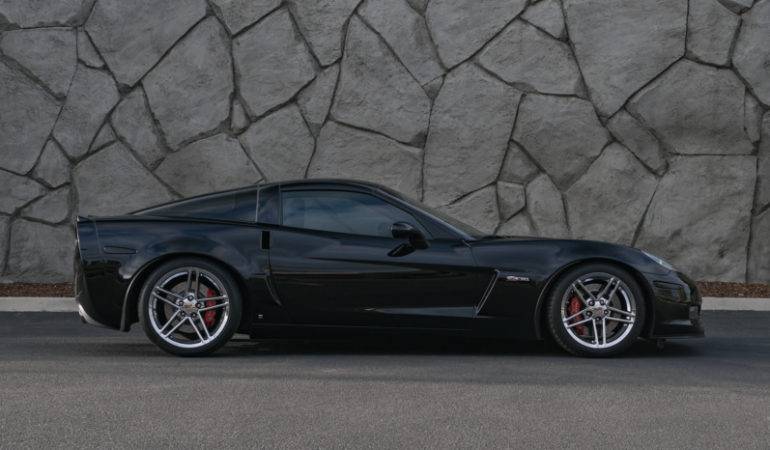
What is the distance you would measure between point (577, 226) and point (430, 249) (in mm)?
5797

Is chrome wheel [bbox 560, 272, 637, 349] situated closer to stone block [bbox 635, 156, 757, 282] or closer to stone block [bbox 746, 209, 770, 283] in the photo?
stone block [bbox 635, 156, 757, 282]

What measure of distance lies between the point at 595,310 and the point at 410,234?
1319 millimetres

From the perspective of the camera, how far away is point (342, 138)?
11.0 meters

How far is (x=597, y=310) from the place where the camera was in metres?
5.44

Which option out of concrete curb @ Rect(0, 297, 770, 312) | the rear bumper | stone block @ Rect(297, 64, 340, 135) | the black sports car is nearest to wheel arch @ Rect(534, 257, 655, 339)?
the black sports car

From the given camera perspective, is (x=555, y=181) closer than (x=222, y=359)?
No

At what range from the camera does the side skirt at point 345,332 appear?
17.9 ft

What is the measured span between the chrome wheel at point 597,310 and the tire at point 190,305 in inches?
86.6

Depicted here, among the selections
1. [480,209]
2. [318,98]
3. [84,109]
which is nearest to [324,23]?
[318,98]

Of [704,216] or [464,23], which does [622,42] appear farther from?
[704,216]

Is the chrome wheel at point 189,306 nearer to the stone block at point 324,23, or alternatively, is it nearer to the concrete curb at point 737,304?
the concrete curb at point 737,304

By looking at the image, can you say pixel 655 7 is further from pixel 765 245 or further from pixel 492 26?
pixel 765 245

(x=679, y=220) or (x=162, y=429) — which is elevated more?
(x=679, y=220)

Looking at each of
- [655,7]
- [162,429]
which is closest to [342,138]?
[655,7]
